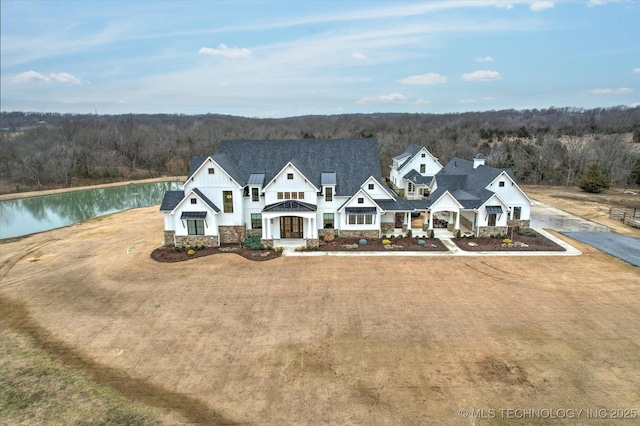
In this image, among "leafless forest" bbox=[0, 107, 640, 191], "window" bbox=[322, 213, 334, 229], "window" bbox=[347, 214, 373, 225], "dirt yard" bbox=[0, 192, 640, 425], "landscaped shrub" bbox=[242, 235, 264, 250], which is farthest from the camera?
"leafless forest" bbox=[0, 107, 640, 191]

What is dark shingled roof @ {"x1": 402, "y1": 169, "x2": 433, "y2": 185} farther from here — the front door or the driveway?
the front door

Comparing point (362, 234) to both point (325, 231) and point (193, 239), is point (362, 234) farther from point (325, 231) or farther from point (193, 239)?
point (193, 239)

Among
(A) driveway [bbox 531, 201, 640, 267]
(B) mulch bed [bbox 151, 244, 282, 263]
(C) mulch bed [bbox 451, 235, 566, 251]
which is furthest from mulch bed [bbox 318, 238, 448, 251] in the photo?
(A) driveway [bbox 531, 201, 640, 267]

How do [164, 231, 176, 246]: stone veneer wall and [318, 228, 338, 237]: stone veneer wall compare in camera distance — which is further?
[318, 228, 338, 237]: stone veneer wall

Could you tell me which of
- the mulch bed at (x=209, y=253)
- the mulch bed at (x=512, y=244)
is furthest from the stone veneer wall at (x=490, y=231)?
the mulch bed at (x=209, y=253)

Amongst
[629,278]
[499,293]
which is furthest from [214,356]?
[629,278]

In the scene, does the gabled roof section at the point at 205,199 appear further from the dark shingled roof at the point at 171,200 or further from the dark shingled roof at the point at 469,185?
the dark shingled roof at the point at 469,185

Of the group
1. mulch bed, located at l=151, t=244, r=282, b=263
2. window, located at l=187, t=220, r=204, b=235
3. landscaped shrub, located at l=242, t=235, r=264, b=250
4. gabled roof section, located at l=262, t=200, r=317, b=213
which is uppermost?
gabled roof section, located at l=262, t=200, r=317, b=213
